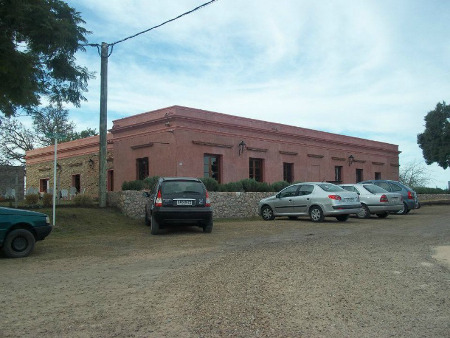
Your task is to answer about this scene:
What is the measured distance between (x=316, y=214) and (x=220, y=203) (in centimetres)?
494

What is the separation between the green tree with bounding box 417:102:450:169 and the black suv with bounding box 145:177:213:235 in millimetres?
32585

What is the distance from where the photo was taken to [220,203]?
64.2ft

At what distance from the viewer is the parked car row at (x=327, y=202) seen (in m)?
15.9

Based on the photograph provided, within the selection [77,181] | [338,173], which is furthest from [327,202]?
[77,181]

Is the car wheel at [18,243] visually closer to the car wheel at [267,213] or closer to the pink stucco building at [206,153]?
the car wheel at [267,213]

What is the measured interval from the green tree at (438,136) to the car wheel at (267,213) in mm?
26866

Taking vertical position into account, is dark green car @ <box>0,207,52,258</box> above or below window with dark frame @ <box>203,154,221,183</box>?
below

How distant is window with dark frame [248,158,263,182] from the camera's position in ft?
83.1

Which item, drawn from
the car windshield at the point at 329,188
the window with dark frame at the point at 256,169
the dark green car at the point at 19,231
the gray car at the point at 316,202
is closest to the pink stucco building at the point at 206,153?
the window with dark frame at the point at 256,169

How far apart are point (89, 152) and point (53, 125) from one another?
57.7 feet

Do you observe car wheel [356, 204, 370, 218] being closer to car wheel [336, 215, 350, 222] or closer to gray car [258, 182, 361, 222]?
car wheel [336, 215, 350, 222]

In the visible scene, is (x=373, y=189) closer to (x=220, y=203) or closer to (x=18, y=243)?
(x=220, y=203)

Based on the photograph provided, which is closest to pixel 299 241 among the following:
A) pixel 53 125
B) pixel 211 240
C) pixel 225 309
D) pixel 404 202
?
pixel 211 240

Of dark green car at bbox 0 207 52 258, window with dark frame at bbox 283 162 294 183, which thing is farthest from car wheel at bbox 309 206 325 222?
window with dark frame at bbox 283 162 294 183
